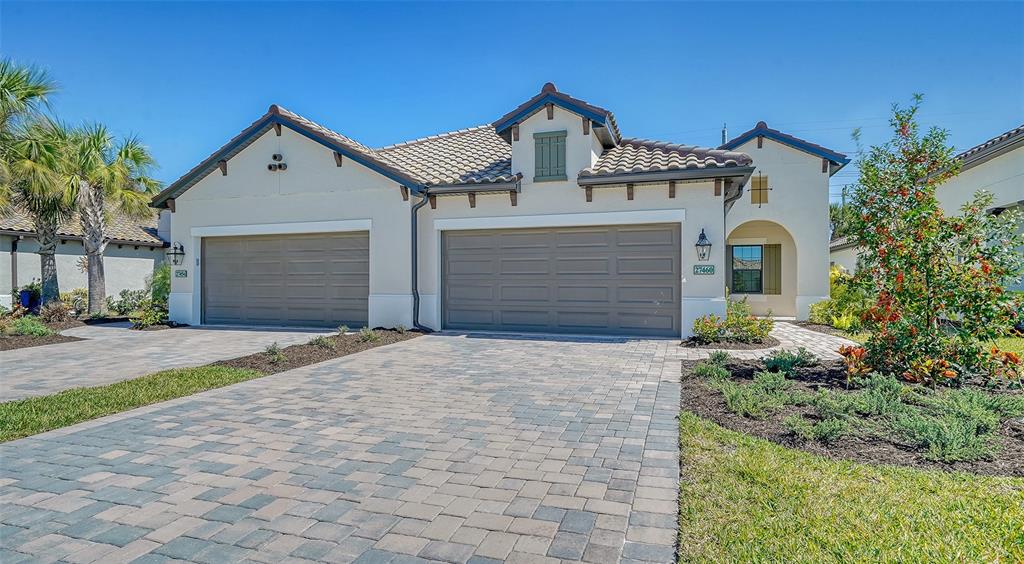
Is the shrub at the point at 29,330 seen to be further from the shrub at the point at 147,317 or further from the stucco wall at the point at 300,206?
the stucco wall at the point at 300,206

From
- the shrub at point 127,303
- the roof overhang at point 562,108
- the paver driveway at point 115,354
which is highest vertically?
the roof overhang at point 562,108

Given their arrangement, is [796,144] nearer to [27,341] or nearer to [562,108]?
[562,108]

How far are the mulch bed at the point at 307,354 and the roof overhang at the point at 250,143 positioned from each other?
3.70 m

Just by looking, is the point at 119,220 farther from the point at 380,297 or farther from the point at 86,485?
the point at 86,485

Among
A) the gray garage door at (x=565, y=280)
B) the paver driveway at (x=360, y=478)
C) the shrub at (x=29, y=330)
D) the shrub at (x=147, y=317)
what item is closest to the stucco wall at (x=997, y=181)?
the gray garage door at (x=565, y=280)

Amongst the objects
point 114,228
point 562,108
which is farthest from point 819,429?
point 114,228

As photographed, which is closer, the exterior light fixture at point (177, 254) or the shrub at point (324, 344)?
the shrub at point (324, 344)

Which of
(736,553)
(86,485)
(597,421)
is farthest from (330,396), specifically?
(736,553)

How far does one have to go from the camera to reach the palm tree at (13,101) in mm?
Result: 12531

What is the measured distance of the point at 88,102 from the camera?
1427 centimetres

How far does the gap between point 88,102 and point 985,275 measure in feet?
64.3

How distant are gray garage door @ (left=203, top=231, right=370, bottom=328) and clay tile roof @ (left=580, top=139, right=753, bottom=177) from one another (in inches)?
244

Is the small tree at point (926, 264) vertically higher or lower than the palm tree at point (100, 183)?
lower

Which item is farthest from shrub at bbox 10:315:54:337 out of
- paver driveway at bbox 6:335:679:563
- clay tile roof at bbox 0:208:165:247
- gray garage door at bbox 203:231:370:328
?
paver driveway at bbox 6:335:679:563
